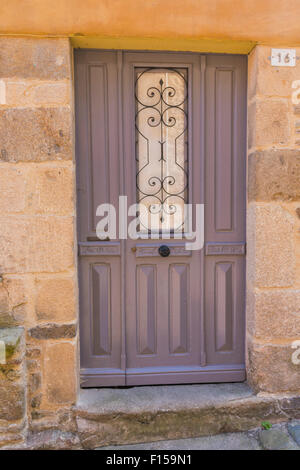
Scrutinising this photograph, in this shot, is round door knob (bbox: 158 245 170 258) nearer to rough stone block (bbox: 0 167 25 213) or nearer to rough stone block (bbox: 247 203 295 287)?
rough stone block (bbox: 247 203 295 287)

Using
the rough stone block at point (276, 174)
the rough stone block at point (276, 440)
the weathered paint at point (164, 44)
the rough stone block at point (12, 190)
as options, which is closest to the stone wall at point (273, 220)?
the rough stone block at point (276, 174)

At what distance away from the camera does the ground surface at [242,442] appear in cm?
234

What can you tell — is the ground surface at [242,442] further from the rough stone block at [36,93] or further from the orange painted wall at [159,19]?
the orange painted wall at [159,19]

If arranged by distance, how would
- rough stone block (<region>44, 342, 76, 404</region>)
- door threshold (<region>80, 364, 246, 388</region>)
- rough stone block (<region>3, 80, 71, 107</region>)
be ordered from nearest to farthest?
rough stone block (<region>3, 80, 71, 107</region>) → rough stone block (<region>44, 342, 76, 404</region>) → door threshold (<region>80, 364, 246, 388</region>)

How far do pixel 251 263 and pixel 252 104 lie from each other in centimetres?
110

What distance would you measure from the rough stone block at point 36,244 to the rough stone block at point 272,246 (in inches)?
49.3

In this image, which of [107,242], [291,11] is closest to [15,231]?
[107,242]

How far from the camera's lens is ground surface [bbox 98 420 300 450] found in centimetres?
234

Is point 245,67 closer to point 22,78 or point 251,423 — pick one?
point 22,78

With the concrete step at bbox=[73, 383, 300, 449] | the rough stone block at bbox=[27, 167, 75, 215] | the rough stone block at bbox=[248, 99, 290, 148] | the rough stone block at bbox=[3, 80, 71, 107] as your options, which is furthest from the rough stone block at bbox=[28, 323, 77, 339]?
the rough stone block at bbox=[248, 99, 290, 148]

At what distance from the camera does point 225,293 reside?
269cm

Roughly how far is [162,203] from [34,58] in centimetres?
126

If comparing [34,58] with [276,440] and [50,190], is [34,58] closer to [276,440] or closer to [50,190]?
[50,190]

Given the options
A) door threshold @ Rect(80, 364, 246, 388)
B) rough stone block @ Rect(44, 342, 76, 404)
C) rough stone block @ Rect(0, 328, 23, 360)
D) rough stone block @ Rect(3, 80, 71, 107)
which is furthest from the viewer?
door threshold @ Rect(80, 364, 246, 388)
